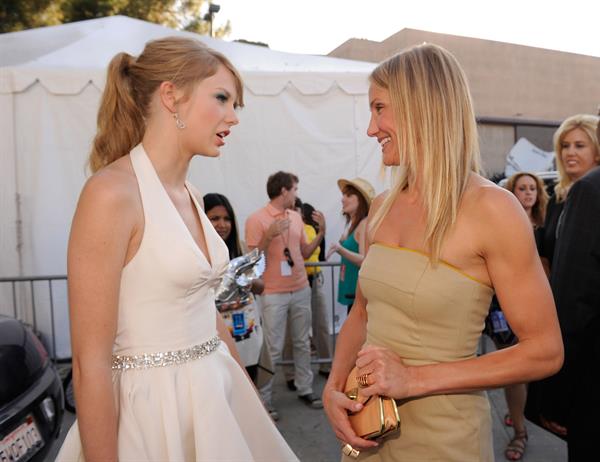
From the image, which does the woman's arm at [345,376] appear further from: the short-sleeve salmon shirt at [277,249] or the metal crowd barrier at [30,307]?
the metal crowd barrier at [30,307]

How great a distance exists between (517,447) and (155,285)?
3443 mm

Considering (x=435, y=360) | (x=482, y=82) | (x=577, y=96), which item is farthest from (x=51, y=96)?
(x=577, y=96)

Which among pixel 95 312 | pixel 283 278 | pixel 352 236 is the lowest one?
pixel 283 278

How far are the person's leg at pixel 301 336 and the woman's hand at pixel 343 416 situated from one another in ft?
11.7

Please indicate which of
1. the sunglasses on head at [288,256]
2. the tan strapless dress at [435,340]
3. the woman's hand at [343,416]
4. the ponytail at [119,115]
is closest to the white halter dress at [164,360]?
the ponytail at [119,115]

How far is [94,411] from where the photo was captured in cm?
145

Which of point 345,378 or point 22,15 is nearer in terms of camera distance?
point 345,378

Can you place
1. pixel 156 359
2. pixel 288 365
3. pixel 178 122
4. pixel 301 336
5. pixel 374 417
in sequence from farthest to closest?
1. pixel 288 365
2. pixel 301 336
3. pixel 178 122
4. pixel 156 359
5. pixel 374 417

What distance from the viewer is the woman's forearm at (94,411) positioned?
145 centimetres

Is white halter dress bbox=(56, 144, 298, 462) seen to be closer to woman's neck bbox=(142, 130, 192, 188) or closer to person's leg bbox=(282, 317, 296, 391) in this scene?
woman's neck bbox=(142, 130, 192, 188)

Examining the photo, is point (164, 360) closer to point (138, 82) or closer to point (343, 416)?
point (343, 416)

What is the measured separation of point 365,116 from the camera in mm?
7188

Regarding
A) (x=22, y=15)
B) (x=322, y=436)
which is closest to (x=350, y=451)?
(x=322, y=436)

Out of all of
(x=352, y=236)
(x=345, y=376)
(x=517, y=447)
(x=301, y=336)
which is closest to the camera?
(x=345, y=376)
